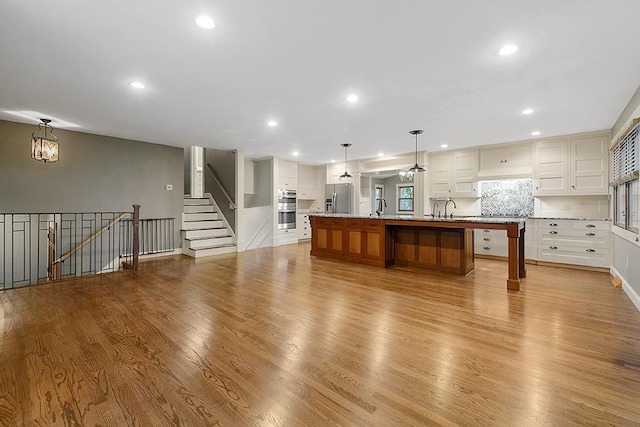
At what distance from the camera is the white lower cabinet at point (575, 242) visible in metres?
4.77

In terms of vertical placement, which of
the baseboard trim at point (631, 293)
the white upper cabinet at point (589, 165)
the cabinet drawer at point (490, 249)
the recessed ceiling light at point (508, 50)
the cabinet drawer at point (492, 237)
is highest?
the recessed ceiling light at point (508, 50)

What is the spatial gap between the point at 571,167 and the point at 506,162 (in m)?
1.06

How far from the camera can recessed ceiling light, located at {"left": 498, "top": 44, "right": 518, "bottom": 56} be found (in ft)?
7.88

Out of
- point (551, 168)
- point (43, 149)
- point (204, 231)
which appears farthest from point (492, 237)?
point (43, 149)

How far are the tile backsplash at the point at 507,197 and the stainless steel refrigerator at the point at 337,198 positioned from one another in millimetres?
3565

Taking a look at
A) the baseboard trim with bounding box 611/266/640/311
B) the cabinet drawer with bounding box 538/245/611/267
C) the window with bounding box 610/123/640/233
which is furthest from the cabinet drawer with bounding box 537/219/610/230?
the baseboard trim with bounding box 611/266/640/311

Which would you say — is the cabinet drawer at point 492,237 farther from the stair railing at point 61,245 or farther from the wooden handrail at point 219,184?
the stair railing at point 61,245

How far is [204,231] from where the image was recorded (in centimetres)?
719

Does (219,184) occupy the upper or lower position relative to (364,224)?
upper

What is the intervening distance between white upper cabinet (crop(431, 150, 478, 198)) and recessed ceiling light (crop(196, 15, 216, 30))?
6057 mm

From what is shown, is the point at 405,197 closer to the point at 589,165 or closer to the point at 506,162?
the point at 506,162

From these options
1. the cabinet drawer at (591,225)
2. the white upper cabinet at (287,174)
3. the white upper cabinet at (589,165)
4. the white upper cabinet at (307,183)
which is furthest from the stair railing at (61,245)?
the white upper cabinet at (589,165)

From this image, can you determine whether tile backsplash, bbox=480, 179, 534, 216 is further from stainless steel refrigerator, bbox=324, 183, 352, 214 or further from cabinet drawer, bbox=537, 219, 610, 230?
stainless steel refrigerator, bbox=324, 183, 352, 214

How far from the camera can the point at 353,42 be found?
93.9 inches
